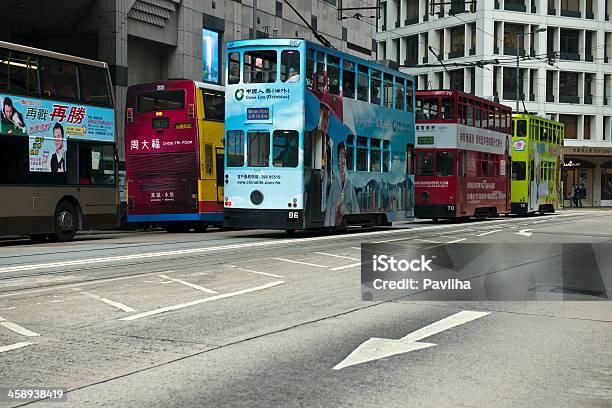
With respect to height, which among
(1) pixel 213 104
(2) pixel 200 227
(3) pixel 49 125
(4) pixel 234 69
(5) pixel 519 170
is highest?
(4) pixel 234 69

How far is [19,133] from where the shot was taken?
18.0 meters

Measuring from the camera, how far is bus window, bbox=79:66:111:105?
790 inches

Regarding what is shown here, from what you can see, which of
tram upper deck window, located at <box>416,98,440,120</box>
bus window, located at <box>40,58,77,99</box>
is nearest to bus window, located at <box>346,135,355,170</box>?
bus window, located at <box>40,58,77,99</box>

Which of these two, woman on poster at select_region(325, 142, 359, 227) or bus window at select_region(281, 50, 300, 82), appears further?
woman on poster at select_region(325, 142, 359, 227)

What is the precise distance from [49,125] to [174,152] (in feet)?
17.0

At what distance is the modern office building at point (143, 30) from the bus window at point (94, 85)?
8.18 m

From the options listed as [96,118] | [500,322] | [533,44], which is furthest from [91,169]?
[533,44]

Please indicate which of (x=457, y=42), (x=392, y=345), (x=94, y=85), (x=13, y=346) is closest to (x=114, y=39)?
(x=94, y=85)

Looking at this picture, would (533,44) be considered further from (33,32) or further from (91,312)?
(91,312)

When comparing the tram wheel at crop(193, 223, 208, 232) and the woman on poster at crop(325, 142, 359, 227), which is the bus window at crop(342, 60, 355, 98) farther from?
the tram wheel at crop(193, 223, 208, 232)

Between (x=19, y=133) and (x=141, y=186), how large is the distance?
6392 millimetres

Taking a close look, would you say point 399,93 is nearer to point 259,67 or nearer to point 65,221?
point 259,67

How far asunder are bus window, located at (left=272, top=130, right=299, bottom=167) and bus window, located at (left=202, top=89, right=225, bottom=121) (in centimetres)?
465

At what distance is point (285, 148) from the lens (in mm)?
19516
